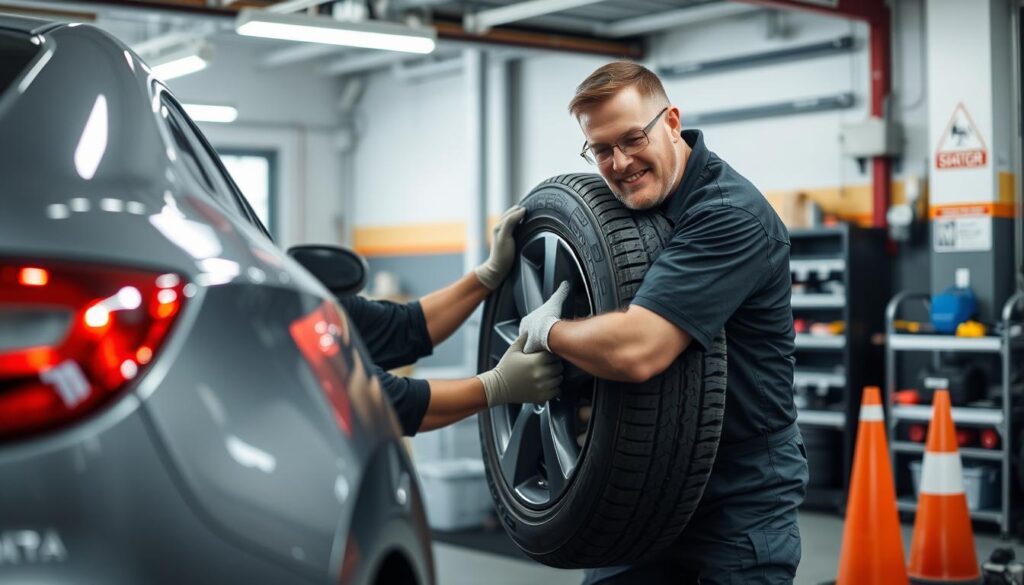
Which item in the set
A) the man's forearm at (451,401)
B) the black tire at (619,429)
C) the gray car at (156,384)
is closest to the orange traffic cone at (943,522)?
the black tire at (619,429)

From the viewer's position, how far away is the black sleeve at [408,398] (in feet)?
6.44

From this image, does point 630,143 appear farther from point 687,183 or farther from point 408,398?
point 408,398

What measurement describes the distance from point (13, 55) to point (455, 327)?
141cm

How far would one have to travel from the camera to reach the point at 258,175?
1360 centimetres

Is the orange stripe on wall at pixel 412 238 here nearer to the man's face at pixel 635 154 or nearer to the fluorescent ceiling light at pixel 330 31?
the fluorescent ceiling light at pixel 330 31

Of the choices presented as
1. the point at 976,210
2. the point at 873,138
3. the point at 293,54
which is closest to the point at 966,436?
the point at 976,210

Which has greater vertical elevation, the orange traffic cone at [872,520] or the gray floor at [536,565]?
the orange traffic cone at [872,520]

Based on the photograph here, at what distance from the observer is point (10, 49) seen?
1.37 meters

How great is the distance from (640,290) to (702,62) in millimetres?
7902

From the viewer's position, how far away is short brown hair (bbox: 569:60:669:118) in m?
2.16

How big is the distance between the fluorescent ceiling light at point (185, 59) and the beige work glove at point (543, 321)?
6.58 metres

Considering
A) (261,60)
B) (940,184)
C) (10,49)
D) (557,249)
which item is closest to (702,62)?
(940,184)

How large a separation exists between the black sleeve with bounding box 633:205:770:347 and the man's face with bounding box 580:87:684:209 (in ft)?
0.33

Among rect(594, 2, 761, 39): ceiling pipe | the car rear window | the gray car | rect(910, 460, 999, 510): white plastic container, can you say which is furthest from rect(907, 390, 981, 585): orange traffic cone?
rect(594, 2, 761, 39): ceiling pipe
